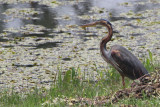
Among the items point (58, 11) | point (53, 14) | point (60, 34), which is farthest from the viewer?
point (58, 11)

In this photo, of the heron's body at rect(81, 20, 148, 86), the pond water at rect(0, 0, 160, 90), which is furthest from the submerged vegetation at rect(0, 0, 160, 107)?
the heron's body at rect(81, 20, 148, 86)

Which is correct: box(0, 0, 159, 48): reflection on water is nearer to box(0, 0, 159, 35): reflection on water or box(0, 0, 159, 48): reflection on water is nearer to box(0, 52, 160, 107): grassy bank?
box(0, 0, 159, 35): reflection on water

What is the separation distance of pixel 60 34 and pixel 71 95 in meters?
5.24

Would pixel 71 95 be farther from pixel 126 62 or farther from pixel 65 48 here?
pixel 65 48

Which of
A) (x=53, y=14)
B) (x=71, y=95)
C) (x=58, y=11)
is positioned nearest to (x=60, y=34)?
(x=53, y=14)

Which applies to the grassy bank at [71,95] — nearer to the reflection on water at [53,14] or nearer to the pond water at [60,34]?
the pond water at [60,34]

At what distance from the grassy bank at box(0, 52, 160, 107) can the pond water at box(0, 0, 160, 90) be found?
433 mm

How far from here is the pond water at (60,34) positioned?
8602 millimetres

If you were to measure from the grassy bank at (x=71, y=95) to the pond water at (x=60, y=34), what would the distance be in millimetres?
433

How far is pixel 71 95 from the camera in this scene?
596 cm

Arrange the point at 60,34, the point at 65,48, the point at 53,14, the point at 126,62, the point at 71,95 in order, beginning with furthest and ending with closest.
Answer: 1. the point at 53,14
2. the point at 60,34
3. the point at 65,48
4. the point at 126,62
5. the point at 71,95

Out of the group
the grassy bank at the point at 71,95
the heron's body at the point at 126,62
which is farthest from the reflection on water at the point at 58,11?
the heron's body at the point at 126,62

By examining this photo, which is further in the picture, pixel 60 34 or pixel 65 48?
pixel 60 34

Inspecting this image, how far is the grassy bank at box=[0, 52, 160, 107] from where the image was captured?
4.61 m
